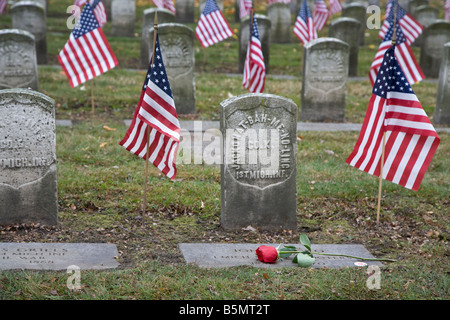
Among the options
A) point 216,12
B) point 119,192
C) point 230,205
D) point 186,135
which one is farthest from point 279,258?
point 216,12

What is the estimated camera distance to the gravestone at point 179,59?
36.3ft

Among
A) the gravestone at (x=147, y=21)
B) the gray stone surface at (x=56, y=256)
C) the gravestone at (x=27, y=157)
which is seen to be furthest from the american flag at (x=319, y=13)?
the gray stone surface at (x=56, y=256)

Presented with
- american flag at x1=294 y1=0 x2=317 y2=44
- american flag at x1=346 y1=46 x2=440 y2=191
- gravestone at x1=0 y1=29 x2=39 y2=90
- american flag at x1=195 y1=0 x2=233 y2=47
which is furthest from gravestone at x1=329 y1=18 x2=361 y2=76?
american flag at x1=346 y1=46 x2=440 y2=191

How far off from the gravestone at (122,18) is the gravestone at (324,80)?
9136 millimetres

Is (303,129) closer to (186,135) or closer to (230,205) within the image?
(186,135)

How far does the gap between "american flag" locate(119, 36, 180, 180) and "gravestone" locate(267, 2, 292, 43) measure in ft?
47.9

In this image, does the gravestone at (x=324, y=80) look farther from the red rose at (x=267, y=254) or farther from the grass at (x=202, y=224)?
the red rose at (x=267, y=254)

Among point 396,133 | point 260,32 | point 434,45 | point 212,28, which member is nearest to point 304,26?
point 260,32

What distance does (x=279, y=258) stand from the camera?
5555 mm

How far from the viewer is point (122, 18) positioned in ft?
62.0

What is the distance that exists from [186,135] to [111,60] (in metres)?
1.84

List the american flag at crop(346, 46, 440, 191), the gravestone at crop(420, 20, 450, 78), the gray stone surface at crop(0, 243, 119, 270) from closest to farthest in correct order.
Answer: the gray stone surface at crop(0, 243, 119, 270) < the american flag at crop(346, 46, 440, 191) < the gravestone at crop(420, 20, 450, 78)

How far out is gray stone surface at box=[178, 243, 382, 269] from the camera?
538 centimetres

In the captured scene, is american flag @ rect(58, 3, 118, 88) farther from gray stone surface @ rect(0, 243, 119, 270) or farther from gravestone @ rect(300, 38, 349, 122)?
gray stone surface @ rect(0, 243, 119, 270)
